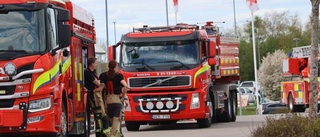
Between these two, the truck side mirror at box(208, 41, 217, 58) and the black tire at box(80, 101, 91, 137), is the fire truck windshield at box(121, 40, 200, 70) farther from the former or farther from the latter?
the black tire at box(80, 101, 91, 137)

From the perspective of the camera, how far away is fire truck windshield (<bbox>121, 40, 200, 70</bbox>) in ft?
85.6

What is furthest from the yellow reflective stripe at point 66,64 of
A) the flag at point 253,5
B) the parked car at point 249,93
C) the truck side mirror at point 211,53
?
the parked car at point 249,93

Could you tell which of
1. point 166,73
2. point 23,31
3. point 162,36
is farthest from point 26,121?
point 162,36

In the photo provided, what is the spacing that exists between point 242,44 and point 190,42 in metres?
98.6

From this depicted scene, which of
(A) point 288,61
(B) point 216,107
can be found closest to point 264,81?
(A) point 288,61

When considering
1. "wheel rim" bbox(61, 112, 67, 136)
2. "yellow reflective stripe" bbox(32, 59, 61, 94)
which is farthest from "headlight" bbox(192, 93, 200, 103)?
"yellow reflective stripe" bbox(32, 59, 61, 94)

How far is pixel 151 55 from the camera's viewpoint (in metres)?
26.2

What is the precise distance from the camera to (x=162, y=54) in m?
26.2

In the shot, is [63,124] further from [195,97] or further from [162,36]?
[162,36]

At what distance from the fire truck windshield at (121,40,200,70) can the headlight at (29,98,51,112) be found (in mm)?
10507

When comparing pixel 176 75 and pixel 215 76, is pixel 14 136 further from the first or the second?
pixel 215 76

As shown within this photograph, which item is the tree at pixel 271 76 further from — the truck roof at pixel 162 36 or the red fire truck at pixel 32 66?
Answer: the red fire truck at pixel 32 66

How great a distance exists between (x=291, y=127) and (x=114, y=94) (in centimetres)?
508

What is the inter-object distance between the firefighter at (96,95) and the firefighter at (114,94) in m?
0.18
